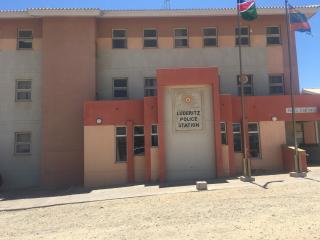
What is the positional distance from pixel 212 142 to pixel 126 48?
8.32 m

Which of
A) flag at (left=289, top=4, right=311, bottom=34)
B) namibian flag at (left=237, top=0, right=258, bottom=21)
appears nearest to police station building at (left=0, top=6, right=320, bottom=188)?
namibian flag at (left=237, top=0, right=258, bottom=21)

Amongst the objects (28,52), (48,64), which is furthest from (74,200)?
(28,52)

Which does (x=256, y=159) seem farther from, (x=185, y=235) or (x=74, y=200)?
(x=185, y=235)

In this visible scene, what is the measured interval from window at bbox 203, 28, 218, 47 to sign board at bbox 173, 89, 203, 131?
5.19m

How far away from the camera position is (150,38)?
24.1 m

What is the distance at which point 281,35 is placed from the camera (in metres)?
24.3

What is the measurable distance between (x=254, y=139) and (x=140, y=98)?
7202 millimetres

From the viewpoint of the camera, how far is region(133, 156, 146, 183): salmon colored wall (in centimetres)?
2031

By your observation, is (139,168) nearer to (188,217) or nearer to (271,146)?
(271,146)

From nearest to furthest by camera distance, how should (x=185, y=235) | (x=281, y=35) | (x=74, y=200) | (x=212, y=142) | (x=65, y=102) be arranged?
(x=185, y=235)
(x=74, y=200)
(x=212, y=142)
(x=65, y=102)
(x=281, y=35)

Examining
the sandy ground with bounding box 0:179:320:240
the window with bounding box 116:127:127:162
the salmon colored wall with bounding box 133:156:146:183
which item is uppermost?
the window with bounding box 116:127:127:162

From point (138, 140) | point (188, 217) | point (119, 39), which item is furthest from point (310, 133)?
point (188, 217)

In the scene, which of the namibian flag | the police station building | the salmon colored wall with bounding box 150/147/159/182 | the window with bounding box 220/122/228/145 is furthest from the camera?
the window with bounding box 220/122/228/145

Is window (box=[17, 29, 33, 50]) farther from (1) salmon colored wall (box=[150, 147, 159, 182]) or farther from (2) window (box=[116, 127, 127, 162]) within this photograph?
(1) salmon colored wall (box=[150, 147, 159, 182])
